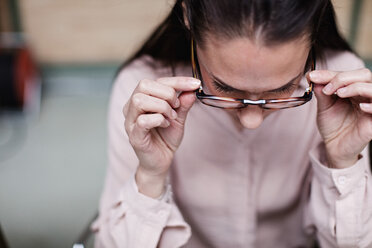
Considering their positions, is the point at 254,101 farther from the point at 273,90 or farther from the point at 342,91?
the point at 342,91

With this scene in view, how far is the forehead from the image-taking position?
0.79 metres

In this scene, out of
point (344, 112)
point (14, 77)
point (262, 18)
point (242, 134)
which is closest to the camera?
point (262, 18)

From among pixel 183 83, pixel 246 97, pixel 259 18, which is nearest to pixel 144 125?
pixel 183 83

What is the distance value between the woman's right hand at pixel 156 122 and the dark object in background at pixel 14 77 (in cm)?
202

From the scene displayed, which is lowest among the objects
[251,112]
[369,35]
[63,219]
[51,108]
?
[63,219]

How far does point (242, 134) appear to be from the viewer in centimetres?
118

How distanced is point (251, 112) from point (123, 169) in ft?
1.45

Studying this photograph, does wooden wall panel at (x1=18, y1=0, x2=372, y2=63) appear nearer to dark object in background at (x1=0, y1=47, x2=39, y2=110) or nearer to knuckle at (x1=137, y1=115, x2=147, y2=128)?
dark object in background at (x1=0, y1=47, x2=39, y2=110)

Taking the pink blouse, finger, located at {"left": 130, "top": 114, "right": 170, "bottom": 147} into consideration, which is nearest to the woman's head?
finger, located at {"left": 130, "top": 114, "right": 170, "bottom": 147}

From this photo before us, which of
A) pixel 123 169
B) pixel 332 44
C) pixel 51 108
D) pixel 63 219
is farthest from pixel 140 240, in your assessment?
pixel 51 108

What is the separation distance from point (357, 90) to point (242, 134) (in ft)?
1.24

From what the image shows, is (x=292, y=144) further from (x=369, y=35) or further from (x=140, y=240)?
(x=369, y=35)

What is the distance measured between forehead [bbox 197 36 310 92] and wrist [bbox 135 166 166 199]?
32 centimetres

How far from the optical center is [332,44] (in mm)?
1161
